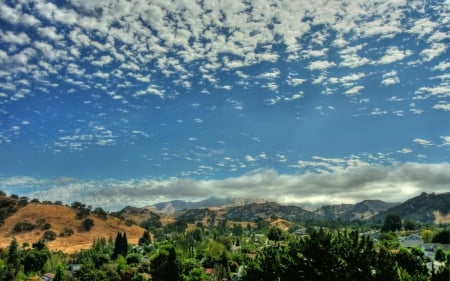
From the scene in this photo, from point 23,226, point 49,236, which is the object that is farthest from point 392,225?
point 23,226

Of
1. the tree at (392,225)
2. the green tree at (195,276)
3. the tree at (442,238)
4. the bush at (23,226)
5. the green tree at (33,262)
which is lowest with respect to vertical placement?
the green tree at (195,276)

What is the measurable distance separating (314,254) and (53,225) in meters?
174

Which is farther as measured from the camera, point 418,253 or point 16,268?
point 16,268

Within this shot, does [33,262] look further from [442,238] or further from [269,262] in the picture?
[442,238]

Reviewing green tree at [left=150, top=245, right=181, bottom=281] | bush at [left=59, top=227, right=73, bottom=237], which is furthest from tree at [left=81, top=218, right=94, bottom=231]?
green tree at [left=150, top=245, right=181, bottom=281]

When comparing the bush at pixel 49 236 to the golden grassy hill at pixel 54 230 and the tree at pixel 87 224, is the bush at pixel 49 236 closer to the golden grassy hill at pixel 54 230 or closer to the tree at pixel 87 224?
the golden grassy hill at pixel 54 230

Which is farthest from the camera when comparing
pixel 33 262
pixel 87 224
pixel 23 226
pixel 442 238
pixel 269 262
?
pixel 87 224

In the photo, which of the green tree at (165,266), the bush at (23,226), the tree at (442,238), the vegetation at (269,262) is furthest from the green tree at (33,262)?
the tree at (442,238)

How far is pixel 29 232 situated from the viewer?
17238 cm

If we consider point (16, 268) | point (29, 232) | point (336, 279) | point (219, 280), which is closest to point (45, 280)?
point (16, 268)

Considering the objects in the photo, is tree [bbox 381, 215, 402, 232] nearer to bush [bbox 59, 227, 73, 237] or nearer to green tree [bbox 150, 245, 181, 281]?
green tree [bbox 150, 245, 181, 281]

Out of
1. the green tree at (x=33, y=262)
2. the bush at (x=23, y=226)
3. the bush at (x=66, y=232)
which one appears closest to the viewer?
the green tree at (x=33, y=262)

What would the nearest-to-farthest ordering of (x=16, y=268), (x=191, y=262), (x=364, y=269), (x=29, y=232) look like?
(x=364, y=269)
(x=191, y=262)
(x=16, y=268)
(x=29, y=232)

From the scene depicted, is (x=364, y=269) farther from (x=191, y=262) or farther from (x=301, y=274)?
(x=191, y=262)
